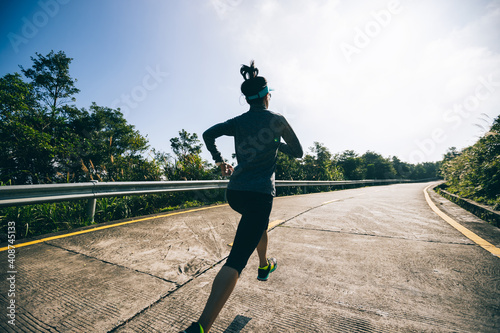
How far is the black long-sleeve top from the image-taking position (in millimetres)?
1672

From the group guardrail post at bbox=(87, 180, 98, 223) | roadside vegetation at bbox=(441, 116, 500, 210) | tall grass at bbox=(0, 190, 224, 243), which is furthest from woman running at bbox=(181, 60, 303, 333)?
roadside vegetation at bbox=(441, 116, 500, 210)

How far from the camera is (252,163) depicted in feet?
5.54

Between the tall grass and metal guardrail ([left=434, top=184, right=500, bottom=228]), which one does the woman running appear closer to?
the tall grass

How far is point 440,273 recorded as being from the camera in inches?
88.2

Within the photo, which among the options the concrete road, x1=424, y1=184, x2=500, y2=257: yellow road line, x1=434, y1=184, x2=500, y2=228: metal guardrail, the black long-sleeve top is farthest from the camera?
x1=434, y1=184, x2=500, y2=228: metal guardrail

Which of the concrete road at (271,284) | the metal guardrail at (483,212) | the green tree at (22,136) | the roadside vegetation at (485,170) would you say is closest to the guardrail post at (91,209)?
the concrete road at (271,284)

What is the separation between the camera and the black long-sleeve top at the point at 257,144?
1.67 metres

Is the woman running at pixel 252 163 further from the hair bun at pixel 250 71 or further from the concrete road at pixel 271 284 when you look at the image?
the concrete road at pixel 271 284

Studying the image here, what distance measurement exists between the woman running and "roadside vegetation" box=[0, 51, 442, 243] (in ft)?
12.9

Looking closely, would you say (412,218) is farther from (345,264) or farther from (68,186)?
(68,186)

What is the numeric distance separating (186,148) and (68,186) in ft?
173

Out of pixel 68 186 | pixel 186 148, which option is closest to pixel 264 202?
pixel 68 186

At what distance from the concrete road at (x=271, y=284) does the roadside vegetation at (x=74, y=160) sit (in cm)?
142

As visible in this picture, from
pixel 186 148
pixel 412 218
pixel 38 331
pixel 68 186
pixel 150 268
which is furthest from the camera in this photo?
pixel 186 148
